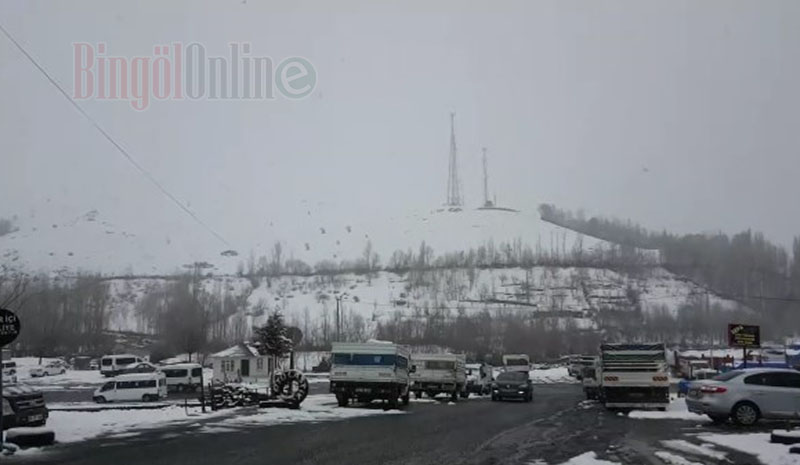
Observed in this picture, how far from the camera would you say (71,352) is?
374ft

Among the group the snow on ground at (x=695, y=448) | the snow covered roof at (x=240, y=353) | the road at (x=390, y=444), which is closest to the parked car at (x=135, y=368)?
the snow covered roof at (x=240, y=353)

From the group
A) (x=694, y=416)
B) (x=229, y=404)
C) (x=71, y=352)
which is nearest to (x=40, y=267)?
(x=71, y=352)

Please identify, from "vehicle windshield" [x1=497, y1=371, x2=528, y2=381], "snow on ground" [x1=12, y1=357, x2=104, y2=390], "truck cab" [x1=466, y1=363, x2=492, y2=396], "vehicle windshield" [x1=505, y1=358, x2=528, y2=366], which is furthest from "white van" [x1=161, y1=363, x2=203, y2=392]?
"vehicle windshield" [x1=497, y1=371, x2=528, y2=381]

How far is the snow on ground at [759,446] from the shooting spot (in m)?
13.5

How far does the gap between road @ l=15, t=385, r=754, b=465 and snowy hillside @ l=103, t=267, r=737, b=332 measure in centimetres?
10979

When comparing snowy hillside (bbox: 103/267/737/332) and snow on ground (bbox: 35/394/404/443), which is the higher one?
snowy hillside (bbox: 103/267/737/332)

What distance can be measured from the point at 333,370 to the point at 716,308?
86.9 m

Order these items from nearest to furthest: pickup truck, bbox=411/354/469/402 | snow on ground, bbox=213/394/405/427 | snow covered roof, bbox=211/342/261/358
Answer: snow on ground, bbox=213/394/405/427, pickup truck, bbox=411/354/469/402, snow covered roof, bbox=211/342/261/358

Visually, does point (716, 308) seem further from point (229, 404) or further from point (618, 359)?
point (229, 404)

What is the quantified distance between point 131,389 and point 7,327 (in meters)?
34.5

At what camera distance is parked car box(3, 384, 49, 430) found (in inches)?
819

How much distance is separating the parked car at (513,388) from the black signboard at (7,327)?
1169 inches

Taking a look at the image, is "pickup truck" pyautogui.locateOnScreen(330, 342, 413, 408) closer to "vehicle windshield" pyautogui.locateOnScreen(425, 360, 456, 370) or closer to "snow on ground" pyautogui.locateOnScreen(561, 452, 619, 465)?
"vehicle windshield" pyautogui.locateOnScreen(425, 360, 456, 370)

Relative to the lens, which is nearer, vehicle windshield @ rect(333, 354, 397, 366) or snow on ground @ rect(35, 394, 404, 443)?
snow on ground @ rect(35, 394, 404, 443)
